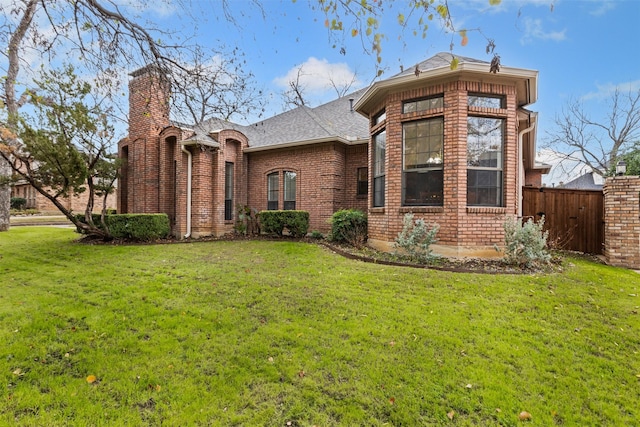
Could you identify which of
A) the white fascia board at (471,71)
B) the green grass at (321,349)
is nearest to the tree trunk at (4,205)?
the green grass at (321,349)

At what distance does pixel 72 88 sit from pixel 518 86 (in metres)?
11.7

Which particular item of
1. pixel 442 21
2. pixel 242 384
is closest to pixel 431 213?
pixel 442 21

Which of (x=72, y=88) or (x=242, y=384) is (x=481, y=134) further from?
(x=72, y=88)

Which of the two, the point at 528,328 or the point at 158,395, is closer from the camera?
the point at 158,395

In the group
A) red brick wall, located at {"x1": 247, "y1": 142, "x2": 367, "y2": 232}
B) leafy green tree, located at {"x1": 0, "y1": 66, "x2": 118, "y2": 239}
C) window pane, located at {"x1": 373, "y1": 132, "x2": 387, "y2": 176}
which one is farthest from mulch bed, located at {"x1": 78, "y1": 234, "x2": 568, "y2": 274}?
leafy green tree, located at {"x1": 0, "y1": 66, "x2": 118, "y2": 239}

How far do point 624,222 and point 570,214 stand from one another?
145 cm

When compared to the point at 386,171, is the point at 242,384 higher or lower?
lower

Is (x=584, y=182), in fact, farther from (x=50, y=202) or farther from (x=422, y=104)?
(x=50, y=202)

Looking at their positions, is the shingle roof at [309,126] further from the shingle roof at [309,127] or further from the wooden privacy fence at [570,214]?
the wooden privacy fence at [570,214]

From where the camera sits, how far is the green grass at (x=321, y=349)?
8.08ft

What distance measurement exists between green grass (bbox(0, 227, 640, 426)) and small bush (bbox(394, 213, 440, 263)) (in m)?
0.95

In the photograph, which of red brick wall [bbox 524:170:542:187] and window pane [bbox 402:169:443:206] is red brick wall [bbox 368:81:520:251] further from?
red brick wall [bbox 524:170:542:187]

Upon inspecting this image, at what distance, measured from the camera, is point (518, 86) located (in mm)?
7086

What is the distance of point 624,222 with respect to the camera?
22.8ft
